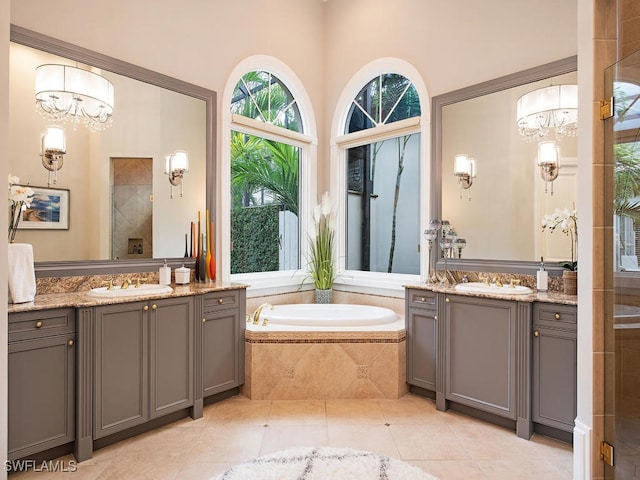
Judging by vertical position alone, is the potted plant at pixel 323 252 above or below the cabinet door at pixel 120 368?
above

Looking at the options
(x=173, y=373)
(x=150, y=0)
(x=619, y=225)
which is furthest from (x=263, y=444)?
(x=150, y=0)

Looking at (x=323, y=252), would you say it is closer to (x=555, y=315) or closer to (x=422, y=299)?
(x=422, y=299)

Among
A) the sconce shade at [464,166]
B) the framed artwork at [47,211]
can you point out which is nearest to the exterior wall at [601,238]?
the sconce shade at [464,166]

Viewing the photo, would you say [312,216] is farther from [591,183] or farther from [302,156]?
[591,183]

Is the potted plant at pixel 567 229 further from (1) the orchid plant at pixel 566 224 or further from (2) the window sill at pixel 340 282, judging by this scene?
(2) the window sill at pixel 340 282

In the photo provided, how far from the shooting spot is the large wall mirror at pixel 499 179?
295 centimetres

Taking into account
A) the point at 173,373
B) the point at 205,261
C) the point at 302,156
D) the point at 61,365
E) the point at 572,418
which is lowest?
the point at 572,418

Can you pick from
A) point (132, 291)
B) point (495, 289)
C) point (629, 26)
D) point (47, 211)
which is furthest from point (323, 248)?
point (629, 26)

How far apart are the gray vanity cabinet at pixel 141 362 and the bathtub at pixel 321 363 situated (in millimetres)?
558

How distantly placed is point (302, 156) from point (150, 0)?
201 centimetres

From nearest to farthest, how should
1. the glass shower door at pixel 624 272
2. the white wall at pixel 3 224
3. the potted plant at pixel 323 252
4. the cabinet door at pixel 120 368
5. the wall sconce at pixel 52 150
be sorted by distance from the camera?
1. the glass shower door at pixel 624 272
2. the white wall at pixel 3 224
3. the cabinet door at pixel 120 368
4. the wall sconce at pixel 52 150
5. the potted plant at pixel 323 252

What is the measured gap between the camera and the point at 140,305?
8.13 feet

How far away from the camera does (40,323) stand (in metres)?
2.10

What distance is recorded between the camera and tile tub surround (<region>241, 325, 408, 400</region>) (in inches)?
123
